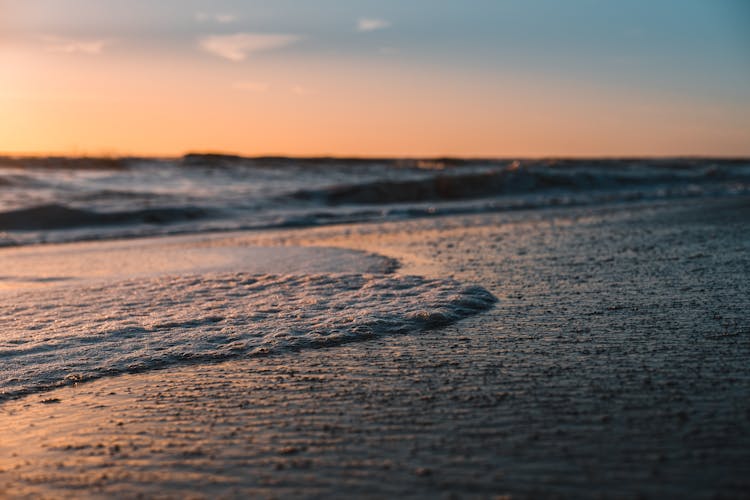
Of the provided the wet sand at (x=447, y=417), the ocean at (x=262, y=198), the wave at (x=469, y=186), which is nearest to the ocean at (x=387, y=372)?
the wet sand at (x=447, y=417)

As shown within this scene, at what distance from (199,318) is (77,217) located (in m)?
11.4

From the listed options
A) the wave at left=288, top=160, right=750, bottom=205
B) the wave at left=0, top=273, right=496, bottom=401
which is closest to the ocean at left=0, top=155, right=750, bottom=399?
the wave at left=0, top=273, right=496, bottom=401

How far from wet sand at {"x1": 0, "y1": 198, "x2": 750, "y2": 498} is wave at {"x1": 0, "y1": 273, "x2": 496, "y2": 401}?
0.20 metres

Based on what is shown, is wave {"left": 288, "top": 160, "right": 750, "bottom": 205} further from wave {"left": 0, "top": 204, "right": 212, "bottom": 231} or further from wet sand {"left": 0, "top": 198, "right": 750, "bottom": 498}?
wet sand {"left": 0, "top": 198, "right": 750, "bottom": 498}

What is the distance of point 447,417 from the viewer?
2590 mm

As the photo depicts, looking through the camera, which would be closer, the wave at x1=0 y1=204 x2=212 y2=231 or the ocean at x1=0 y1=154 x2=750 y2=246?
the wave at x1=0 y1=204 x2=212 y2=231

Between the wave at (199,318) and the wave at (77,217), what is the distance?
9.00 meters

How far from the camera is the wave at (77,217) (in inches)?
548

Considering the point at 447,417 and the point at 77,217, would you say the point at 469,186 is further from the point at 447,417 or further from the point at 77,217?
the point at 447,417

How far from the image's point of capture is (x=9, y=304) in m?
5.19

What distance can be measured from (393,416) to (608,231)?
285 inches

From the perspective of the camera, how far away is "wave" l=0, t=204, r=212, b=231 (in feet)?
45.6

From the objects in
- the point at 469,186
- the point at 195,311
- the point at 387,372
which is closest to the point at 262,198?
the point at 469,186

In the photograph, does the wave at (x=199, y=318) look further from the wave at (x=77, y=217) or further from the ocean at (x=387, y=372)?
the wave at (x=77, y=217)
